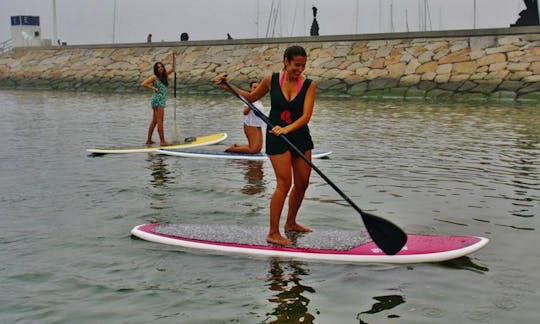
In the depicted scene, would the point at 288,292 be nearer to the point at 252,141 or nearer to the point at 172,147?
the point at 252,141

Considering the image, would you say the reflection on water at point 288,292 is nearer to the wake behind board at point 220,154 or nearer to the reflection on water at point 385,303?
the reflection on water at point 385,303

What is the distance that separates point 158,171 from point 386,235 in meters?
6.05

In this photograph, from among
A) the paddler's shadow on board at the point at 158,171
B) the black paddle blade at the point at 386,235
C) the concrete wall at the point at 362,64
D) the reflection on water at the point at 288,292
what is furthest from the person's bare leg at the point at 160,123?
the concrete wall at the point at 362,64

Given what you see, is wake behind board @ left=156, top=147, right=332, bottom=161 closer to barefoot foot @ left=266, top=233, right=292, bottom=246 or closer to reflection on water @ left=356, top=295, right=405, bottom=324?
barefoot foot @ left=266, top=233, right=292, bottom=246

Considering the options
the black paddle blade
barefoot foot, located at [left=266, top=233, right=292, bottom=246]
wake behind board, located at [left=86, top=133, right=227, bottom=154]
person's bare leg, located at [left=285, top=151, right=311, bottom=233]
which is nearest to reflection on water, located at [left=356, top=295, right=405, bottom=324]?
the black paddle blade

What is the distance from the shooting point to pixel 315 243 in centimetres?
635

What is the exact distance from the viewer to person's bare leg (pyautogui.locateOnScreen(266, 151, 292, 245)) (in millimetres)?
6316

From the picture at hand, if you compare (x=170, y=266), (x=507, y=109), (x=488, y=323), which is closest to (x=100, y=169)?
(x=170, y=266)

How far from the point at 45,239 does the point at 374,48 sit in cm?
2770

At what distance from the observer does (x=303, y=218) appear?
25.9 ft

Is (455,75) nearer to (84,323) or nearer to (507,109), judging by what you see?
(507,109)

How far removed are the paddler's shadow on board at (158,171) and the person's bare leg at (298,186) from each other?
350 centimetres

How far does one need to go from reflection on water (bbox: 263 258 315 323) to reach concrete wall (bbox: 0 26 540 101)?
2330 centimetres

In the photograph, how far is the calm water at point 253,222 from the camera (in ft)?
16.5
